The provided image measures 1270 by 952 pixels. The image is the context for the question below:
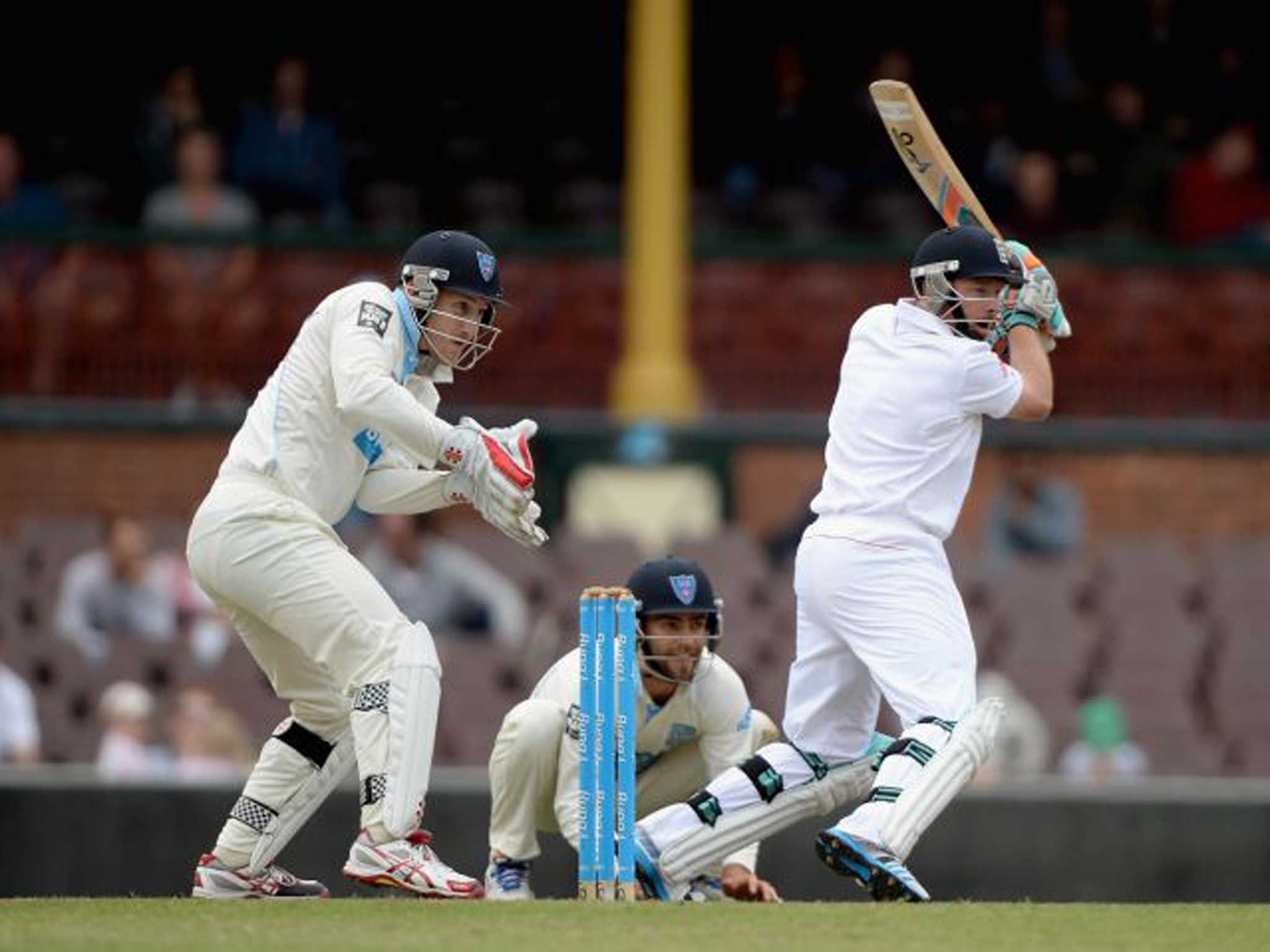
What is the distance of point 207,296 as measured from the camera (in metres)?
15.9

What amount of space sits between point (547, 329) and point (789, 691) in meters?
7.36

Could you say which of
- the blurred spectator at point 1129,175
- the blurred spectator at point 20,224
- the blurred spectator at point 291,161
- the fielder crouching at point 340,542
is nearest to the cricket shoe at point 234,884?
the fielder crouching at point 340,542

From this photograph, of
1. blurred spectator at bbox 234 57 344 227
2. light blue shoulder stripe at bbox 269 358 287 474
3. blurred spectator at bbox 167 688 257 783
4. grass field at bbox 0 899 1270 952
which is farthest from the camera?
blurred spectator at bbox 234 57 344 227

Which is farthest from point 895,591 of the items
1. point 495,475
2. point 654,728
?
point 654,728

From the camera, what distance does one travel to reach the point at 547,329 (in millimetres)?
16109

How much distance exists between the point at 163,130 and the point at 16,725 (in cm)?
426

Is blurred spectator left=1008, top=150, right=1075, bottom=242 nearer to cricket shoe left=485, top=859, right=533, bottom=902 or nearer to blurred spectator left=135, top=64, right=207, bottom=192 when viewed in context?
blurred spectator left=135, top=64, right=207, bottom=192

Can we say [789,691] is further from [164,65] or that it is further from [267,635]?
[164,65]

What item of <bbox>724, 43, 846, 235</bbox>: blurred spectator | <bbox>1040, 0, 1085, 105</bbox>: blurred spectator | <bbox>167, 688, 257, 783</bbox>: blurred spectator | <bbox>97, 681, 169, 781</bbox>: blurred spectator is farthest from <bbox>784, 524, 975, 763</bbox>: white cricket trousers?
<bbox>1040, 0, 1085, 105</bbox>: blurred spectator

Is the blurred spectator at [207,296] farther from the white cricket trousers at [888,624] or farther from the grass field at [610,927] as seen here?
the grass field at [610,927]

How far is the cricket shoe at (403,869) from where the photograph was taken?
8242mm

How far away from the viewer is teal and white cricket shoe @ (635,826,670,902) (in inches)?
350

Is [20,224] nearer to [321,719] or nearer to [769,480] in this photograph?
[769,480]

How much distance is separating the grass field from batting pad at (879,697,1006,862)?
0.68 ft
